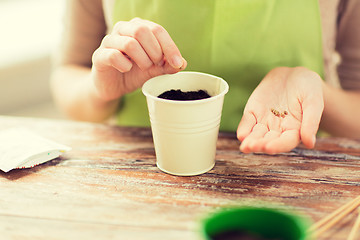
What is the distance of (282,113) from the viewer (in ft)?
2.63

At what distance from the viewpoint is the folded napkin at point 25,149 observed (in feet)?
2.62

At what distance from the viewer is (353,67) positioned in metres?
1.17

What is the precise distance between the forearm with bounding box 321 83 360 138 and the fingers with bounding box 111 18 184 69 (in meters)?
0.42

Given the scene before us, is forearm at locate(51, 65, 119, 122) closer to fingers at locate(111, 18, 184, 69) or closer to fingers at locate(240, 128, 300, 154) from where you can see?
fingers at locate(111, 18, 184, 69)

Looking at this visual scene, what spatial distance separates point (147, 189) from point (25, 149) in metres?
0.29

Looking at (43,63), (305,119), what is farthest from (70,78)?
(43,63)

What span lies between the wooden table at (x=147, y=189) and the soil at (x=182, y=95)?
142 millimetres

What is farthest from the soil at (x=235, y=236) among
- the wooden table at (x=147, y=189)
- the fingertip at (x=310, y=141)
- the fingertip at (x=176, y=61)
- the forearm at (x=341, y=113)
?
the forearm at (x=341, y=113)

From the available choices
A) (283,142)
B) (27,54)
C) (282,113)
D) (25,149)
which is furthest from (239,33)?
(27,54)

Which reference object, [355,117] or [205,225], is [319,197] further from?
[355,117]

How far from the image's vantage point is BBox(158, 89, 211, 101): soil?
30.6 inches

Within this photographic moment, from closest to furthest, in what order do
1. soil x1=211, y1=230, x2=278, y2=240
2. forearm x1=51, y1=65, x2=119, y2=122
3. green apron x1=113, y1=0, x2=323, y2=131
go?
soil x1=211, y1=230, x2=278, y2=240 < green apron x1=113, y1=0, x2=323, y2=131 < forearm x1=51, y1=65, x2=119, y2=122

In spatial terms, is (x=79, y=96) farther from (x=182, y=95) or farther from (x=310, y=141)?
(x=310, y=141)

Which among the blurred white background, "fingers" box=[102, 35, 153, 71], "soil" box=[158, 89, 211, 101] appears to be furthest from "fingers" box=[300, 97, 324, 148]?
the blurred white background
